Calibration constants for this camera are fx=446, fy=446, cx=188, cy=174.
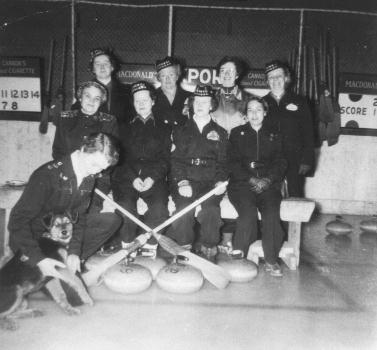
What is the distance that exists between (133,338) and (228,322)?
0.66 metres

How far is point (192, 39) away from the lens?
21.6 feet

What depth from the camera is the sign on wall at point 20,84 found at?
21.4 feet

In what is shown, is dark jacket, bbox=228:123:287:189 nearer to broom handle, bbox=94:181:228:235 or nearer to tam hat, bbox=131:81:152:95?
broom handle, bbox=94:181:228:235

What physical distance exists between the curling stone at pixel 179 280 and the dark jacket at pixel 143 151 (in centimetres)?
95

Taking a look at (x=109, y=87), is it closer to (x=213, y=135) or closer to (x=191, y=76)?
(x=213, y=135)

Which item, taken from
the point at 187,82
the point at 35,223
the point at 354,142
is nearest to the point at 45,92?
the point at 187,82

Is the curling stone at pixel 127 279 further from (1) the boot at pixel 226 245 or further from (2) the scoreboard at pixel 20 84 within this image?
(2) the scoreboard at pixel 20 84

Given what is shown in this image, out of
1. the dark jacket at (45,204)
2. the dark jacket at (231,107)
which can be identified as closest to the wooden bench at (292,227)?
the dark jacket at (231,107)

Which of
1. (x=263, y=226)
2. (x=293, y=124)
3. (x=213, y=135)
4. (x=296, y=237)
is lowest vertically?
(x=296, y=237)

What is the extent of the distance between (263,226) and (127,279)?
4.36 ft

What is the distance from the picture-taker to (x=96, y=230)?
140 inches

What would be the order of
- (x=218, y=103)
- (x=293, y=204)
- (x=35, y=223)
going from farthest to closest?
(x=218, y=103), (x=293, y=204), (x=35, y=223)

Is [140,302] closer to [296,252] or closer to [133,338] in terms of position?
[133,338]

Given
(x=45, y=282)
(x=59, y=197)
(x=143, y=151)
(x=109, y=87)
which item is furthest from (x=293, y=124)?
(x=45, y=282)
